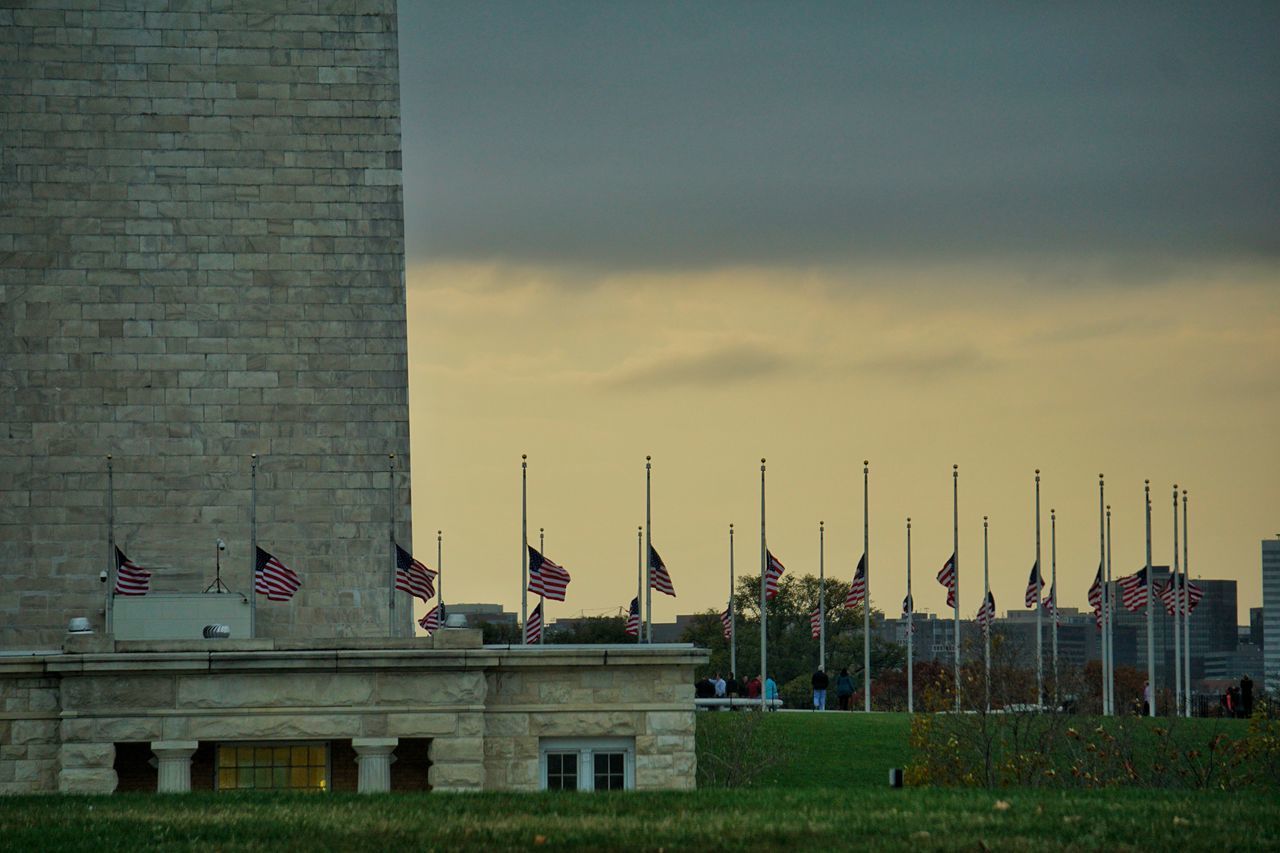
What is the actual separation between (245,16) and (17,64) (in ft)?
18.6

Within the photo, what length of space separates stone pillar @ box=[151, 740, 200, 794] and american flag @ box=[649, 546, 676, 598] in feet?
77.6

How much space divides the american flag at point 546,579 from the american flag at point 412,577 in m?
2.62

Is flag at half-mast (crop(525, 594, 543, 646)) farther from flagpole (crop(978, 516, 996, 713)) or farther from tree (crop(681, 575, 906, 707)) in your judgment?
tree (crop(681, 575, 906, 707))

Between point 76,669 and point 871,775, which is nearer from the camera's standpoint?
point 76,669

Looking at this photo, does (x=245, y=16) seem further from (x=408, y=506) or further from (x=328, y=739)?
(x=328, y=739)

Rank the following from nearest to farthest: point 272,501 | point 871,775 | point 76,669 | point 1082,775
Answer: point 76,669, point 1082,775, point 871,775, point 272,501

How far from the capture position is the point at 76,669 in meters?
29.8

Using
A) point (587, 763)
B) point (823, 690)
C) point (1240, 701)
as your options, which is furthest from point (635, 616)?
point (587, 763)

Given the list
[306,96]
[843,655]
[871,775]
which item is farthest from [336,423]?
[843,655]

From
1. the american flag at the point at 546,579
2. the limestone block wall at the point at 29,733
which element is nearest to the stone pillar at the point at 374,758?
the limestone block wall at the point at 29,733

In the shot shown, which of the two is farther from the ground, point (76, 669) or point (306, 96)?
point (306, 96)

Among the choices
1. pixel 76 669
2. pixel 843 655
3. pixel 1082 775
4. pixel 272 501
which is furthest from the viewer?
pixel 843 655

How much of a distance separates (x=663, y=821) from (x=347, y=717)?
12075 mm

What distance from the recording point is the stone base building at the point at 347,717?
98.1 feet
